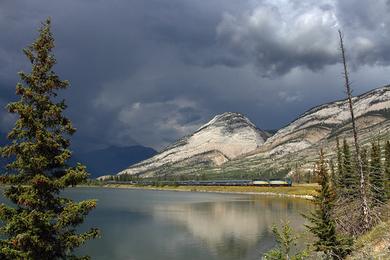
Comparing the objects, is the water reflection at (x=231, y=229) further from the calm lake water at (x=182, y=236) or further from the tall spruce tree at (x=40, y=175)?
the tall spruce tree at (x=40, y=175)

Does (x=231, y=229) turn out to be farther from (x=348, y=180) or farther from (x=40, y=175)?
(x=40, y=175)

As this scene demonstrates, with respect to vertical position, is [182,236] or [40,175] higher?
[40,175]

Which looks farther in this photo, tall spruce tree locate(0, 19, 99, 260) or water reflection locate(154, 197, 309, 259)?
water reflection locate(154, 197, 309, 259)

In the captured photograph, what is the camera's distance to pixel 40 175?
23891 mm

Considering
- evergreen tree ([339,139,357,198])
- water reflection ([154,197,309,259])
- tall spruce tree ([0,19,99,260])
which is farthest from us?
water reflection ([154,197,309,259])

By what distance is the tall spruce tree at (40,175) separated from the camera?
23.4 meters

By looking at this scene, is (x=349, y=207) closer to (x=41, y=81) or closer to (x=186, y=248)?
(x=41, y=81)

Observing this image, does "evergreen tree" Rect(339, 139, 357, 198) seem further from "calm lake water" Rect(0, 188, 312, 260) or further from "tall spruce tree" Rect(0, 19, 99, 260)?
"tall spruce tree" Rect(0, 19, 99, 260)

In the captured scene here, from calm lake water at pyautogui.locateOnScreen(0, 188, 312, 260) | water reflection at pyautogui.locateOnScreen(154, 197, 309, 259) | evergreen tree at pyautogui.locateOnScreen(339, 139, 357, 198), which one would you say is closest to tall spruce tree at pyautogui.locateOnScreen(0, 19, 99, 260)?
evergreen tree at pyautogui.locateOnScreen(339, 139, 357, 198)

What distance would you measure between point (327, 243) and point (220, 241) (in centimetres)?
4905

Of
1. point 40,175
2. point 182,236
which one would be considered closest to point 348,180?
point 182,236

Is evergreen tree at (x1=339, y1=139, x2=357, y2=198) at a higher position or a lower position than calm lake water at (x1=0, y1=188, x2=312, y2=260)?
higher

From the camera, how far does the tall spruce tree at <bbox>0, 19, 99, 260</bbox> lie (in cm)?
2342

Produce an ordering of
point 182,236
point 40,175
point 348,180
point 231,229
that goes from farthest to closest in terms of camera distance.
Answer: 1. point 231,229
2. point 182,236
3. point 348,180
4. point 40,175
